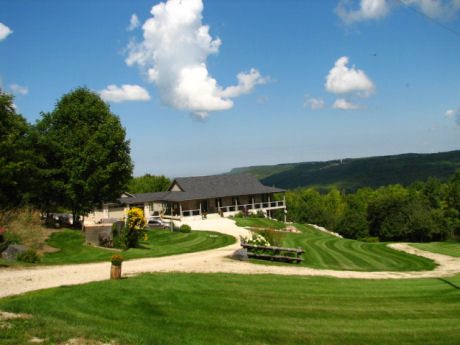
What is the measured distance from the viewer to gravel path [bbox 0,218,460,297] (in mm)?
12656

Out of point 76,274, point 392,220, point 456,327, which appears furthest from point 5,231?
point 392,220

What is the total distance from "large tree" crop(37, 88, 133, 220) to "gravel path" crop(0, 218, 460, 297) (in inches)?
523

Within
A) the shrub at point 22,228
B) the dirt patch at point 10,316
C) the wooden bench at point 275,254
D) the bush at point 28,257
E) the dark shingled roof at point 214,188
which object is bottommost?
the wooden bench at point 275,254

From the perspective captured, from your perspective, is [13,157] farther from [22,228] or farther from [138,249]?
[138,249]

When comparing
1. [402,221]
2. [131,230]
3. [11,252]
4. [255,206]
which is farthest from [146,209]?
[402,221]

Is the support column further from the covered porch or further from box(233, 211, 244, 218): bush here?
box(233, 211, 244, 218): bush

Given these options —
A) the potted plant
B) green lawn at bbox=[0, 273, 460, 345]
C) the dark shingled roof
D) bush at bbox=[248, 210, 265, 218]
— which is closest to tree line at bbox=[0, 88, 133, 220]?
the dark shingled roof

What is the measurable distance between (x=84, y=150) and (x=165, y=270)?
57.3 ft

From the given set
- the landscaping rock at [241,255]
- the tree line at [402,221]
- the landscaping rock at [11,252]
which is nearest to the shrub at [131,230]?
the landscaping rock at [11,252]

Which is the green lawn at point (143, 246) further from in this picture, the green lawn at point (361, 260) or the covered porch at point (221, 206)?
the covered porch at point (221, 206)

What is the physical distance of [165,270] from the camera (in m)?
15.3

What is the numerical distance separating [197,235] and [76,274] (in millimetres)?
16289

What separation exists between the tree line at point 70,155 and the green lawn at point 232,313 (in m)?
18.3

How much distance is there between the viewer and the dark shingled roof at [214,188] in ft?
158
